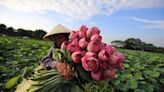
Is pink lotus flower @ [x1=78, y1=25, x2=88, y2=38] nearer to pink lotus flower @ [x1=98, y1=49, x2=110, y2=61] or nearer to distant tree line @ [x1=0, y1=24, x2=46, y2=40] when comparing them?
A: pink lotus flower @ [x1=98, y1=49, x2=110, y2=61]

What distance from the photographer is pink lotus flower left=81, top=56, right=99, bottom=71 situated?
182cm

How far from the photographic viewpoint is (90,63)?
1.83 meters

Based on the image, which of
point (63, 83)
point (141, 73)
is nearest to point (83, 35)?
point (63, 83)

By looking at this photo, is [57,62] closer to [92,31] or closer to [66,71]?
[66,71]

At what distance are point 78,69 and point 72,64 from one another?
2.3 inches

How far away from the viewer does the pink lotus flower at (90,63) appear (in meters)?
1.82

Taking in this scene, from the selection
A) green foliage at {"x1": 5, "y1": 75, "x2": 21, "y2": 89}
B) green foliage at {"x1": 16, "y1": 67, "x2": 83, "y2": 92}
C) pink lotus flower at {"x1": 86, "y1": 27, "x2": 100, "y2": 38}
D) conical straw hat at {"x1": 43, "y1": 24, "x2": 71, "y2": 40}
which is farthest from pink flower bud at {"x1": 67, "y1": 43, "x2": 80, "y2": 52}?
green foliage at {"x1": 5, "y1": 75, "x2": 21, "y2": 89}

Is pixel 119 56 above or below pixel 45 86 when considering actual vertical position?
above

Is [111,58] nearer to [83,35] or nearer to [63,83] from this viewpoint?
[83,35]

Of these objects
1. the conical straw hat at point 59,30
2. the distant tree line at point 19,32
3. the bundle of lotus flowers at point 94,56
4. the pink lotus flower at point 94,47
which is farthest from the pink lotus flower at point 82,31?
the distant tree line at point 19,32

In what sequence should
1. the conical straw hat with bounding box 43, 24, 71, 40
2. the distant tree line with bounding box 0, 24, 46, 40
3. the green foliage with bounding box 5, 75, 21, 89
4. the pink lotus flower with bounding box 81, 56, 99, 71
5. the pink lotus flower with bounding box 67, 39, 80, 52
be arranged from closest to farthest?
the pink lotus flower with bounding box 81, 56, 99, 71 → the pink lotus flower with bounding box 67, 39, 80, 52 → the conical straw hat with bounding box 43, 24, 71, 40 → the green foliage with bounding box 5, 75, 21, 89 → the distant tree line with bounding box 0, 24, 46, 40

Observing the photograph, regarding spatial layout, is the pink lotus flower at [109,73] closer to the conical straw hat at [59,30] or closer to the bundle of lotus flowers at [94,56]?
the bundle of lotus flowers at [94,56]

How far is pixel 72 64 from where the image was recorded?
1976mm

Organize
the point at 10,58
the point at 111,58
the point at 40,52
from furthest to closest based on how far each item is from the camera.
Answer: the point at 40,52 < the point at 10,58 < the point at 111,58
